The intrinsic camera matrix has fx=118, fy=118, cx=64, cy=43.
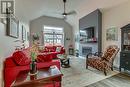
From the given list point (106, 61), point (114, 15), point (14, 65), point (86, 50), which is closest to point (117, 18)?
point (114, 15)

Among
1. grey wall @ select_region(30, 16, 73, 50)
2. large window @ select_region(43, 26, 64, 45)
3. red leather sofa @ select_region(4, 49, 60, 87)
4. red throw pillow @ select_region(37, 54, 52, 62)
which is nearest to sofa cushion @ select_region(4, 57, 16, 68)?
red leather sofa @ select_region(4, 49, 60, 87)

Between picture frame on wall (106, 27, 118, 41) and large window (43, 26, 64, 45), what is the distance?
497 cm

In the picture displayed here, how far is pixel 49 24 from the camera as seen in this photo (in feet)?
31.3

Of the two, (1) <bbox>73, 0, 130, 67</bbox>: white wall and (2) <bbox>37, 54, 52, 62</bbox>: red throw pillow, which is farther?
(1) <bbox>73, 0, 130, 67</bbox>: white wall

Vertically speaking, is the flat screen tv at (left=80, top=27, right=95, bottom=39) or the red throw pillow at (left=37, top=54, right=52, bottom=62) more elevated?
the flat screen tv at (left=80, top=27, right=95, bottom=39)

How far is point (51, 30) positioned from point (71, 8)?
10.2ft

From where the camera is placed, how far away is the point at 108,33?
5.68 metres

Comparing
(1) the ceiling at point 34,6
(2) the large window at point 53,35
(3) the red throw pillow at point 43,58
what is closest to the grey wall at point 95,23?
(1) the ceiling at point 34,6

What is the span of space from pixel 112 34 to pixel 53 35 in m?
5.48

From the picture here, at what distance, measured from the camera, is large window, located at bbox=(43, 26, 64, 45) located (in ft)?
31.5

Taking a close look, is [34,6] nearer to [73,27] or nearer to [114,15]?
[114,15]

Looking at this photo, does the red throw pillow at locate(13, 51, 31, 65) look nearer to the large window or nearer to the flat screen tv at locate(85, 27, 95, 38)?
the flat screen tv at locate(85, 27, 95, 38)

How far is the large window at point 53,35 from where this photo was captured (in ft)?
31.5

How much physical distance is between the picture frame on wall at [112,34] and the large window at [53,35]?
16.3 feet
